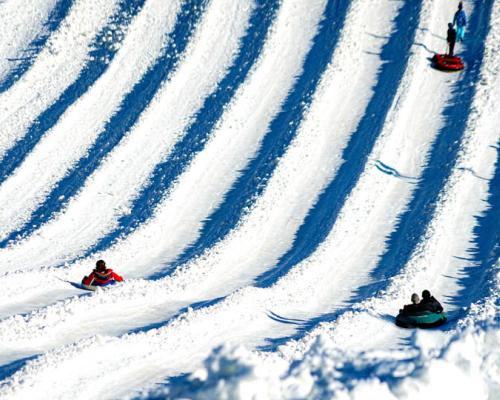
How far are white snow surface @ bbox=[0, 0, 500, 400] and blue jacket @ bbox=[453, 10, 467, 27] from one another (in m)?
1.22

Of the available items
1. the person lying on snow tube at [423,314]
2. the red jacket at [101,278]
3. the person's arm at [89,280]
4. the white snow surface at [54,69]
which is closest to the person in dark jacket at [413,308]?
the person lying on snow tube at [423,314]

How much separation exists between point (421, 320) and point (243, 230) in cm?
700

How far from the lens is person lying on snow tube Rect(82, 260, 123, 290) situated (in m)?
18.8

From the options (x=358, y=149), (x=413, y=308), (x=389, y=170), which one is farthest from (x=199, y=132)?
(x=413, y=308)

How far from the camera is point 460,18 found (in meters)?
29.4

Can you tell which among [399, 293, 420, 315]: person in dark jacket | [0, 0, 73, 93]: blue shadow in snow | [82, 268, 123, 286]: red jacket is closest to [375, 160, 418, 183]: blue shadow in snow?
[399, 293, 420, 315]: person in dark jacket

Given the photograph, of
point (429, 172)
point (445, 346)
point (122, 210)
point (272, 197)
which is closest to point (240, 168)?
point (272, 197)

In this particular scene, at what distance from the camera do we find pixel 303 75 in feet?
97.6

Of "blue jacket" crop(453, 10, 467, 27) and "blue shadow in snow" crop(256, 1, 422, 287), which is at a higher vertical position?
"blue jacket" crop(453, 10, 467, 27)

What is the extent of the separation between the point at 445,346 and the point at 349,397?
71.2 inches

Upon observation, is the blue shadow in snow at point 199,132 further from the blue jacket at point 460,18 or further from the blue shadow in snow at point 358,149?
the blue jacket at point 460,18

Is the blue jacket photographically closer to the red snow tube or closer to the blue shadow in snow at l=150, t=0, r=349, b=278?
the red snow tube

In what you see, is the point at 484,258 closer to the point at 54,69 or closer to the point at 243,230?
the point at 243,230

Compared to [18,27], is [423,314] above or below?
below
